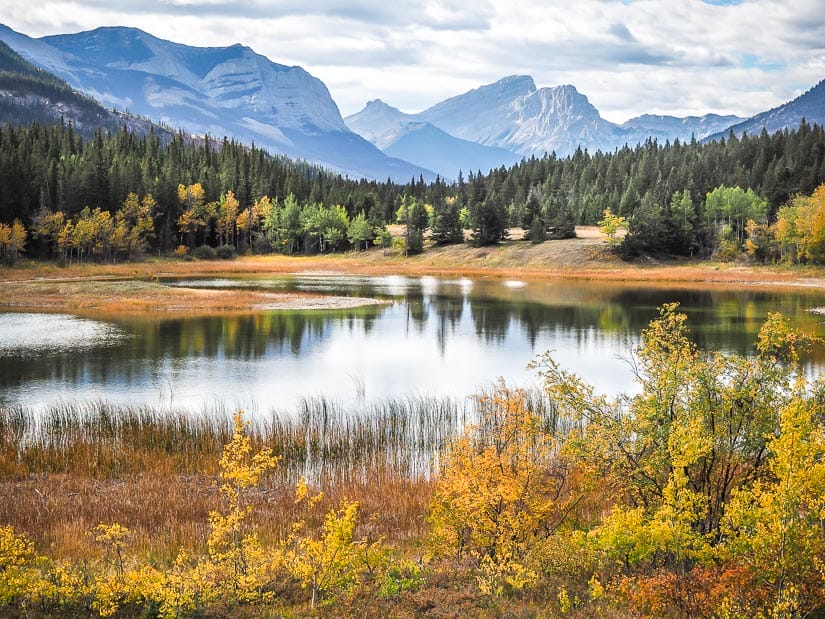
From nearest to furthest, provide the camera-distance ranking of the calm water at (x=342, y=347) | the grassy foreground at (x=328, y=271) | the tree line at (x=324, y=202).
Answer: the calm water at (x=342, y=347)
the grassy foreground at (x=328, y=271)
the tree line at (x=324, y=202)

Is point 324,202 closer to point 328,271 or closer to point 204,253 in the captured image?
point 204,253

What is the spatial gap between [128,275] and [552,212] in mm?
89481

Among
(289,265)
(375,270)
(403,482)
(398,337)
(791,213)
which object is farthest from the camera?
(289,265)

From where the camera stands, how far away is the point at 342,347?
47.2m

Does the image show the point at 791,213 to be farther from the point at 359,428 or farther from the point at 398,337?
the point at 359,428

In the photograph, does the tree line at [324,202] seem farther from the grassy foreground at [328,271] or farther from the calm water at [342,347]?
the calm water at [342,347]

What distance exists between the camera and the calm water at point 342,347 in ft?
110

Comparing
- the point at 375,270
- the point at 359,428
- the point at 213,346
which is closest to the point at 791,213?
the point at 375,270

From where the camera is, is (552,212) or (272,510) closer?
(272,510)

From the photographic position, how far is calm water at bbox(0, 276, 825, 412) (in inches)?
1320

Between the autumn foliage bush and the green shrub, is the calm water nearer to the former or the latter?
the autumn foliage bush

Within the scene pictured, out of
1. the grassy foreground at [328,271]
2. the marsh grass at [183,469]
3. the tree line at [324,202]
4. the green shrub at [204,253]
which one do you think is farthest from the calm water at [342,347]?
the green shrub at [204,253]

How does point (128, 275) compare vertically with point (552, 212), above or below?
below

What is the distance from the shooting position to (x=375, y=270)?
439 ft
